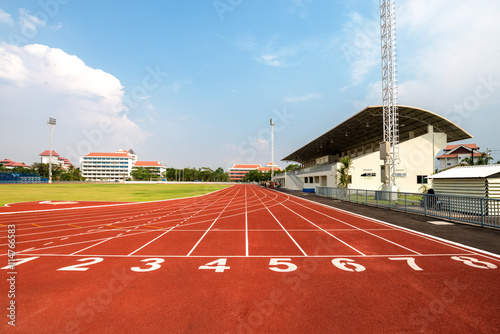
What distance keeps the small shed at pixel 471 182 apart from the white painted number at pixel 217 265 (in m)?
16.2

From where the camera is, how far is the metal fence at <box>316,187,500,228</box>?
10.6 metres

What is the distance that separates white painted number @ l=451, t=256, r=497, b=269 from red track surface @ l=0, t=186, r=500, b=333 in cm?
3

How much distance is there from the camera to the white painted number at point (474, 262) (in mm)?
5961

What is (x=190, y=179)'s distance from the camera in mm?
139000

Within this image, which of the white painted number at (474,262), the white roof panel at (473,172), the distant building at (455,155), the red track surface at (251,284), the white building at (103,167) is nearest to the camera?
the red track surface at (251,284)

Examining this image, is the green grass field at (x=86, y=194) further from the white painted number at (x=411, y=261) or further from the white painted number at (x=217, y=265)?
the white painted number at (x=411, y=261)

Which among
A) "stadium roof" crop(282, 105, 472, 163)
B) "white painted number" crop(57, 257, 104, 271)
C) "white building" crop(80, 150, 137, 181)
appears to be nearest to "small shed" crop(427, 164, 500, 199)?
"stadium roof" crop(282, 105, 472, 163)

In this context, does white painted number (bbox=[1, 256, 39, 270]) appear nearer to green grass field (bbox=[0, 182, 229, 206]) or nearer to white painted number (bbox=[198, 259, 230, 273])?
white painted number (bbox=[198, 259, 230, 273])

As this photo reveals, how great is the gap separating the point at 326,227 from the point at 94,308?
371 inches

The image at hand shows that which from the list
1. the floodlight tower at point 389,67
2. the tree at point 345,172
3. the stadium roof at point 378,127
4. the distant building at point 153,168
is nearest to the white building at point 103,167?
the distant building at point 153,168

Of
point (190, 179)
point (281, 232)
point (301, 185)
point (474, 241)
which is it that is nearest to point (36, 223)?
point (281, 232)

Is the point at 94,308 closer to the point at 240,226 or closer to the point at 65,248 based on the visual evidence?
the point at 65,248

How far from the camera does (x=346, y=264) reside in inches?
245

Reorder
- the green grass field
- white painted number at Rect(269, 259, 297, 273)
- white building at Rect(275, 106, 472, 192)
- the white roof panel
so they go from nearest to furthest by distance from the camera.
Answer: white painted number at Rect(269, 259, 297, 273)
the white roof panel
the green grass field
white building at Rect(275, 106, 472, 192)
